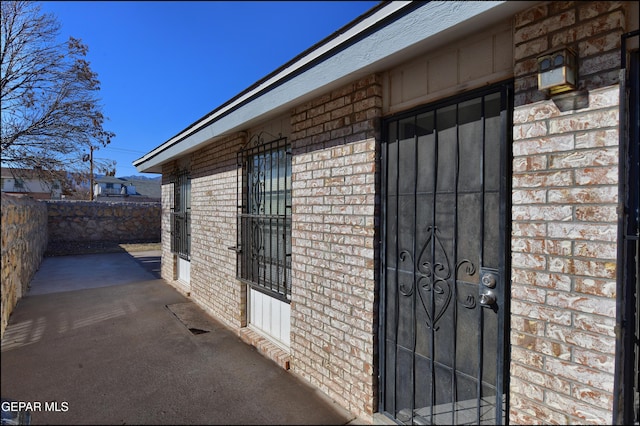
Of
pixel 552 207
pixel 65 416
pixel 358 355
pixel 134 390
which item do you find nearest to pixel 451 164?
pixel 552 207

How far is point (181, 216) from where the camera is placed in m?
6.81

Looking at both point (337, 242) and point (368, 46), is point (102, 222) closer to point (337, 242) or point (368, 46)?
point (337, 242)

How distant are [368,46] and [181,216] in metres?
5.78

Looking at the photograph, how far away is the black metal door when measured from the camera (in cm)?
191

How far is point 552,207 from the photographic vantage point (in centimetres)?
161

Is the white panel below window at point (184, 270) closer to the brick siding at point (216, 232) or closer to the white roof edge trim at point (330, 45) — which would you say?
the brick siding at point (216, 232)

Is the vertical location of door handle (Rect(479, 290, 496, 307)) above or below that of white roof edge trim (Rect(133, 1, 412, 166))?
below

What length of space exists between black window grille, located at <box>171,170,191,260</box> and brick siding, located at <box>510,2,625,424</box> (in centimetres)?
578

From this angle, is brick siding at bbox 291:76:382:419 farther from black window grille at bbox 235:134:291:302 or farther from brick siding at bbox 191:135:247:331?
brick siding at bbox 191:135:247:331

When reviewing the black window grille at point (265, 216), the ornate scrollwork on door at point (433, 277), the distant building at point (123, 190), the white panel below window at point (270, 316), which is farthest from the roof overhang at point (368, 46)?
the distant building at point (123, 190)

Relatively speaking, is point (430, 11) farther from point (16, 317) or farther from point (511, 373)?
point (16, 317)

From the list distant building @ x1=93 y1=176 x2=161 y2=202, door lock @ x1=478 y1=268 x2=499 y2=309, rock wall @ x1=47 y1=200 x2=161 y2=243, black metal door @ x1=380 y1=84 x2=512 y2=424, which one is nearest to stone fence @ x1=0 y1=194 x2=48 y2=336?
black metal door @ x1=380 y1=84 x2=512 y2=424

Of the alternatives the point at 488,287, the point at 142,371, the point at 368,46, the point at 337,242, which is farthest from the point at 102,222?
the point at 488,287

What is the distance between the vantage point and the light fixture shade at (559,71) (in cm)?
150
